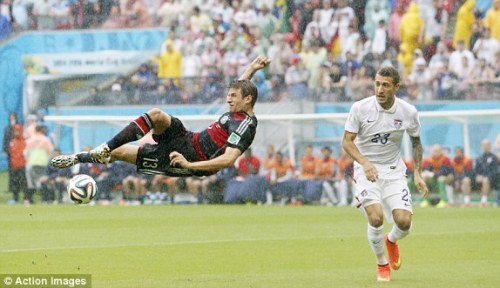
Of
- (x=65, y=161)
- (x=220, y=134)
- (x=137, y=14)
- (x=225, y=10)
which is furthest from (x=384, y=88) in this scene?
(x=137, y=14)

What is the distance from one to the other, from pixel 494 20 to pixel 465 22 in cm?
80

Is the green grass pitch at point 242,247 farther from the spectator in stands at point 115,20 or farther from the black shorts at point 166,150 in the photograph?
the spectator in stands at point 115,20

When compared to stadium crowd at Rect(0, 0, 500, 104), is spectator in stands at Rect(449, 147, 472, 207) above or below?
below

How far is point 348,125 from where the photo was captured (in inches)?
470

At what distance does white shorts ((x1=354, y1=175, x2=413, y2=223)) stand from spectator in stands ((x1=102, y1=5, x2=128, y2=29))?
797 inches

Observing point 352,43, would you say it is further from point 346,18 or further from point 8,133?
point 8,133

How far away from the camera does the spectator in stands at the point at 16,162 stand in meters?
28.2

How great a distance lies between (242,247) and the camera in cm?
1570

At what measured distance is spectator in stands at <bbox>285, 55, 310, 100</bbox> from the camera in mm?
28016

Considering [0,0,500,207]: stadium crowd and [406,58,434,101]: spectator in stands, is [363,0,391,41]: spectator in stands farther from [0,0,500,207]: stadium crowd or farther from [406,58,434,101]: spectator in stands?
[406,58,434,101]: spectator in stands

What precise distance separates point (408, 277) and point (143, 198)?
52.9ft

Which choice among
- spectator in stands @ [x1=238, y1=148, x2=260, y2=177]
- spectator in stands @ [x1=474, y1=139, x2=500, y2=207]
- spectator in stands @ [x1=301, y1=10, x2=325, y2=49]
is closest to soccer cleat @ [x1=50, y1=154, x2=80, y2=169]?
spectator in stands @ [x1=474, y1=139, x2=500, y2=207]

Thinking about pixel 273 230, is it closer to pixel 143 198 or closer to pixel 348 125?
pixel 348 125

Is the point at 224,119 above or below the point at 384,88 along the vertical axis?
below
